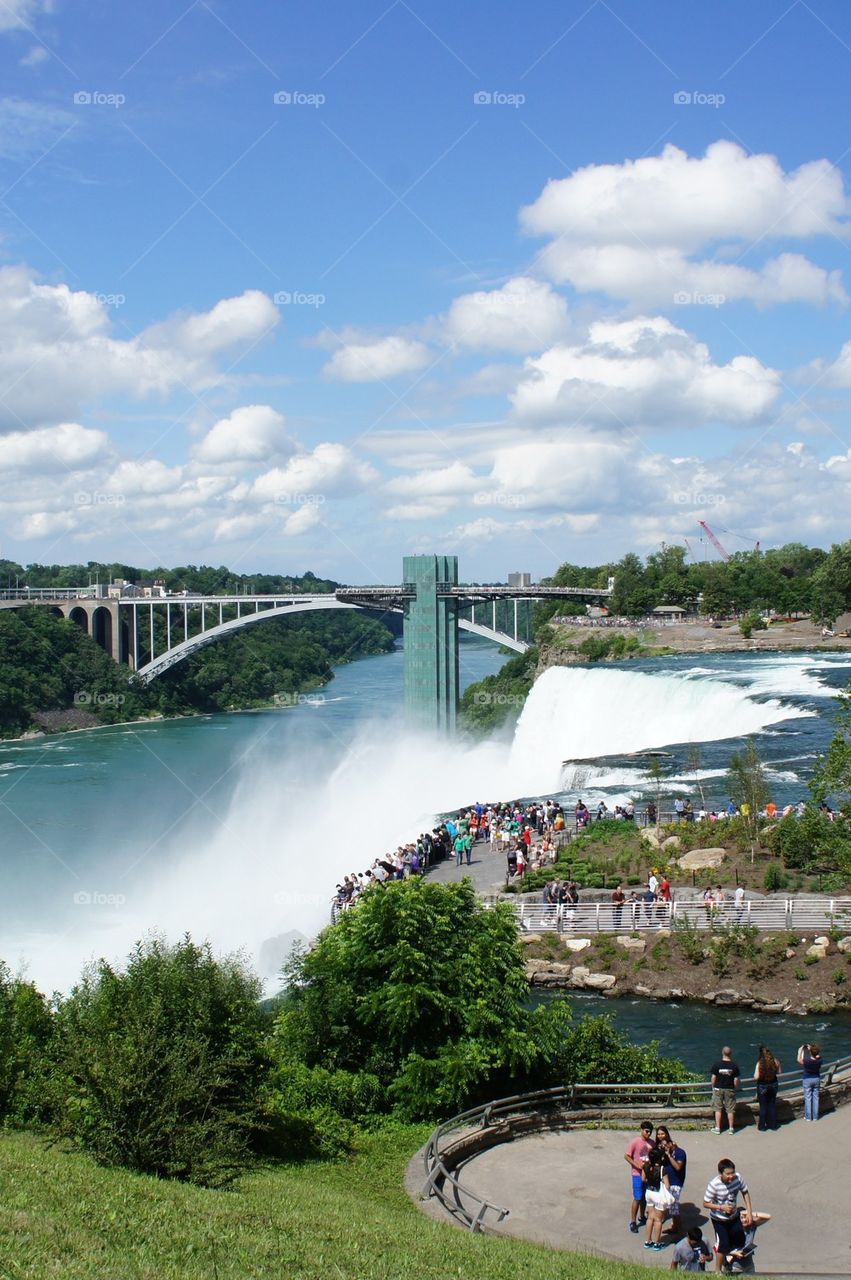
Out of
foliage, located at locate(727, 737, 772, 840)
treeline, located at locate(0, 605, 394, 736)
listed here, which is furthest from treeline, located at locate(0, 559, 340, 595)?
foliage, located at locate(727, 737, 772, 840)

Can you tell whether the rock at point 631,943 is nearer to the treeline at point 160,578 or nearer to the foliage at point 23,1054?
the foliage at point 23,1054

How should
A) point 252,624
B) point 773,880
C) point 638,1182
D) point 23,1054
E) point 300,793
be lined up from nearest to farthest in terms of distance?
point 638,1182 < point 23,1054 < point 773,880 < point 300,793 < point 252,624

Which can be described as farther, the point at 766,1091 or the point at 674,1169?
the point at 766,1091

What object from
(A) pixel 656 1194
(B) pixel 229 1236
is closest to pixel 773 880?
(A) pixel 656 1194

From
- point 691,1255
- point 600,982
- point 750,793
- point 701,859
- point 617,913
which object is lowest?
point 600,982

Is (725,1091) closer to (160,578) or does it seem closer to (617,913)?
(617,913)

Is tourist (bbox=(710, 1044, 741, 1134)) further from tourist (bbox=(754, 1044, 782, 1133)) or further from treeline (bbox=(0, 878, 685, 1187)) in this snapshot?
treeline (bbox=(0, 878, 685, 1187))

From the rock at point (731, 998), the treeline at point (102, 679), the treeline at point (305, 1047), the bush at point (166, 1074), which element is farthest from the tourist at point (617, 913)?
the treeline at point (102, 679)

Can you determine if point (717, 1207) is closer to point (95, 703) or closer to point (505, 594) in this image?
point (505, 594)
